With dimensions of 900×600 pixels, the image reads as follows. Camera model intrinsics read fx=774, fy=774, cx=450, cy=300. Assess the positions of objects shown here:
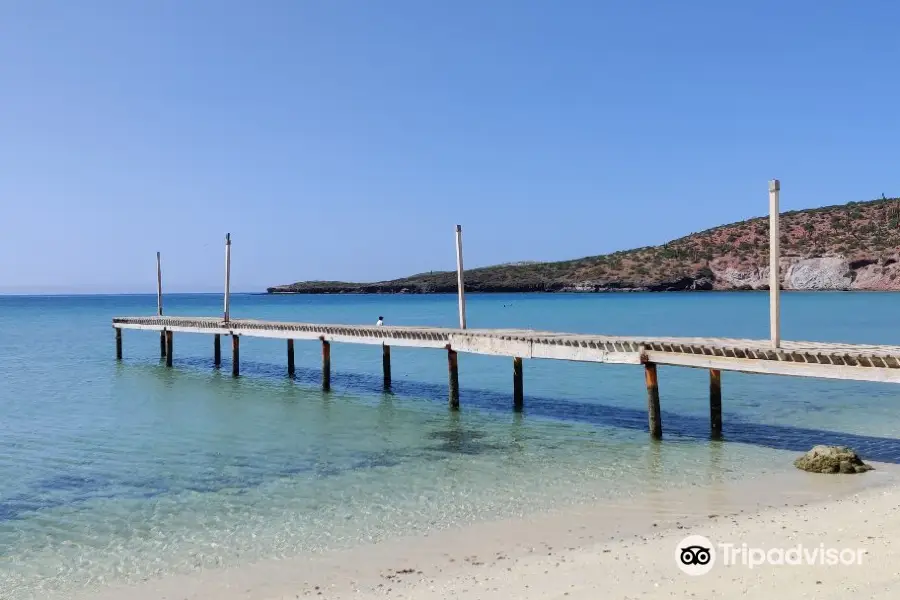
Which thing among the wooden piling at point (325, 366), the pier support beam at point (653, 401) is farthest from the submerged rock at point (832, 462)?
the wooden piling at point (325, 366)

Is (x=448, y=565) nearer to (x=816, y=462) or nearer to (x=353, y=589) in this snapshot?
(x=353, y=589)

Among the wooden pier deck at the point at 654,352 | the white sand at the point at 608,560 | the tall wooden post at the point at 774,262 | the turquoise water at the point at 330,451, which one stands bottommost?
the turquoise water at the point at 330,451

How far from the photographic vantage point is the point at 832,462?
1195cm

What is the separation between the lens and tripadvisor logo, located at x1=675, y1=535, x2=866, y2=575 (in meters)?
7.34

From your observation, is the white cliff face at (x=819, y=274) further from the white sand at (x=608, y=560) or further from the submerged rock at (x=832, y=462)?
the white sand at (x=608, y=560)


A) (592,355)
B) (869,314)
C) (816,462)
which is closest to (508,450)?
(592,355)

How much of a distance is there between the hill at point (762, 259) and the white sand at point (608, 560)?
100m

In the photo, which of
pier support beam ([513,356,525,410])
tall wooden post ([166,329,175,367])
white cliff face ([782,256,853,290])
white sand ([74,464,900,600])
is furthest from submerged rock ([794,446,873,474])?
white cliff face ([782,256,853,290])

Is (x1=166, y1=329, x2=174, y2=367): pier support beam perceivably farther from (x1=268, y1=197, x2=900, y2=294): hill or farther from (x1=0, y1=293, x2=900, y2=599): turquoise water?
(x1=268, y1=197, x2=900, y2=294): hill

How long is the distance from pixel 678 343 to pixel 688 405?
5.23 metres

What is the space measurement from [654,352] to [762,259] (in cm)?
10839

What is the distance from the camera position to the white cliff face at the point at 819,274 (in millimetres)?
103062

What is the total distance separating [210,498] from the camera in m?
11.4

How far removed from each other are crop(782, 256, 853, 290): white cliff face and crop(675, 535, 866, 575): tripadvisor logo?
349 ft
